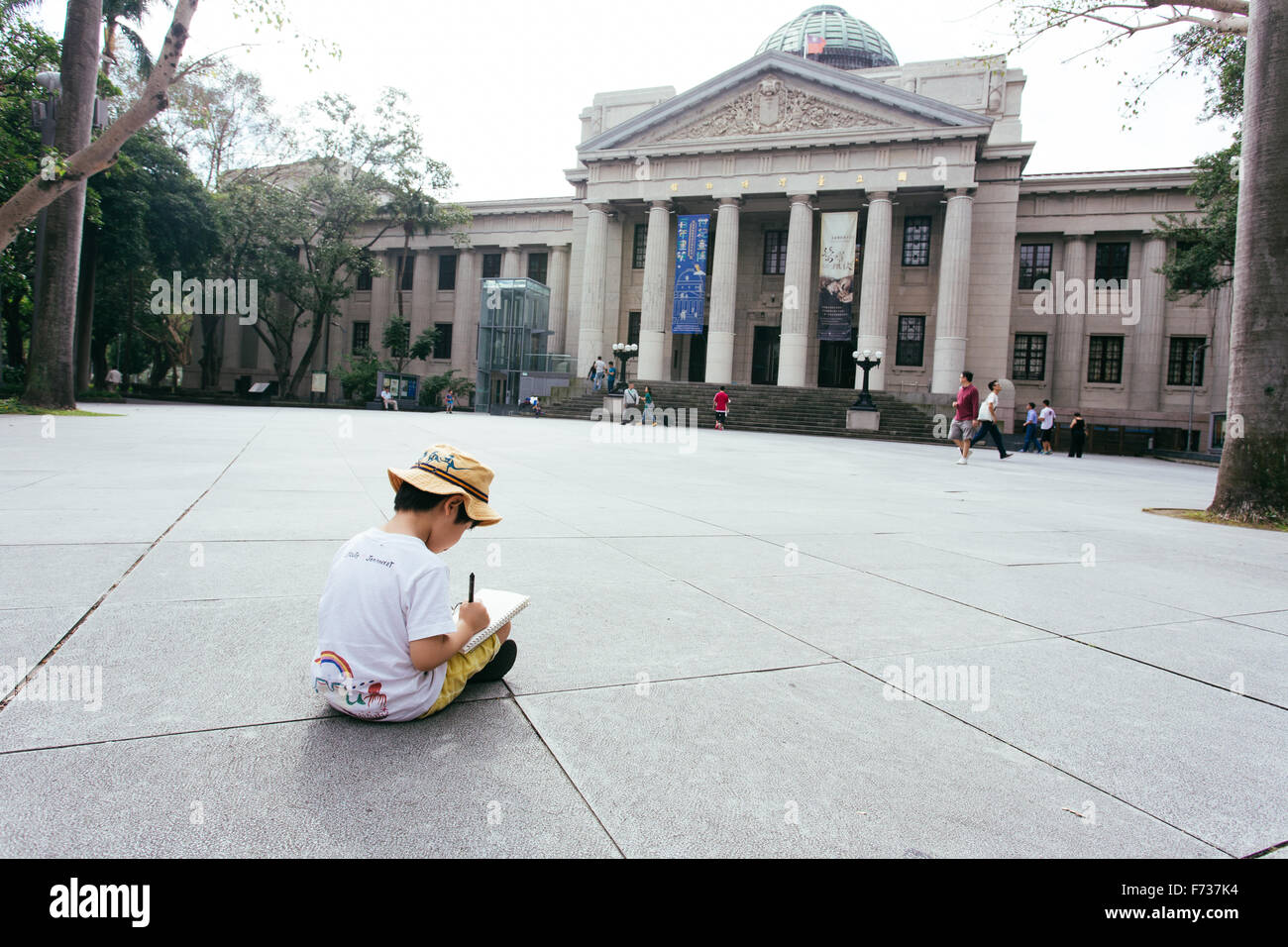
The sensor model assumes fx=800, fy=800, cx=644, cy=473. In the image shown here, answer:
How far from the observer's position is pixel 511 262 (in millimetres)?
51969

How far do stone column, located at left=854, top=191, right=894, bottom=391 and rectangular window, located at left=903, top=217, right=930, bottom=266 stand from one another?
4313mm

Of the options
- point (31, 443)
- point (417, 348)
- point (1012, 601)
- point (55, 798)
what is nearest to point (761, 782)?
point (55, 798)

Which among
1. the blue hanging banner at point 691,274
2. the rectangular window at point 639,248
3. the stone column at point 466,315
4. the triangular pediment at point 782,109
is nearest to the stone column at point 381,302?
the stone column at point 466,315

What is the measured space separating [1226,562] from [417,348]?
4548 centimetres

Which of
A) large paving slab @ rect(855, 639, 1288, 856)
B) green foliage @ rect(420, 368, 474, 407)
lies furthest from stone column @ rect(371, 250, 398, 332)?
large paving slab @ rect(855, 639, 1288, 856)

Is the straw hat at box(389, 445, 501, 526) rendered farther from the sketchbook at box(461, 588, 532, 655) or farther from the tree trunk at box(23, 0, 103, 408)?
the tree trunk at box(23, 0, 103, 408)

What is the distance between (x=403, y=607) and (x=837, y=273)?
122 ft

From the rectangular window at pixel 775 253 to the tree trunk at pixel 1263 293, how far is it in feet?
115

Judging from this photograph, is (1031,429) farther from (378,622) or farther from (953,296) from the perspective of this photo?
(378,622)

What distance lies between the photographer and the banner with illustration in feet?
121

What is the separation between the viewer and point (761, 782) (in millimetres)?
2402

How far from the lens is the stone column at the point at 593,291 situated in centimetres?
4350

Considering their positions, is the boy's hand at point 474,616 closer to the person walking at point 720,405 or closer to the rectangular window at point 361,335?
the person walking at point 720,405
